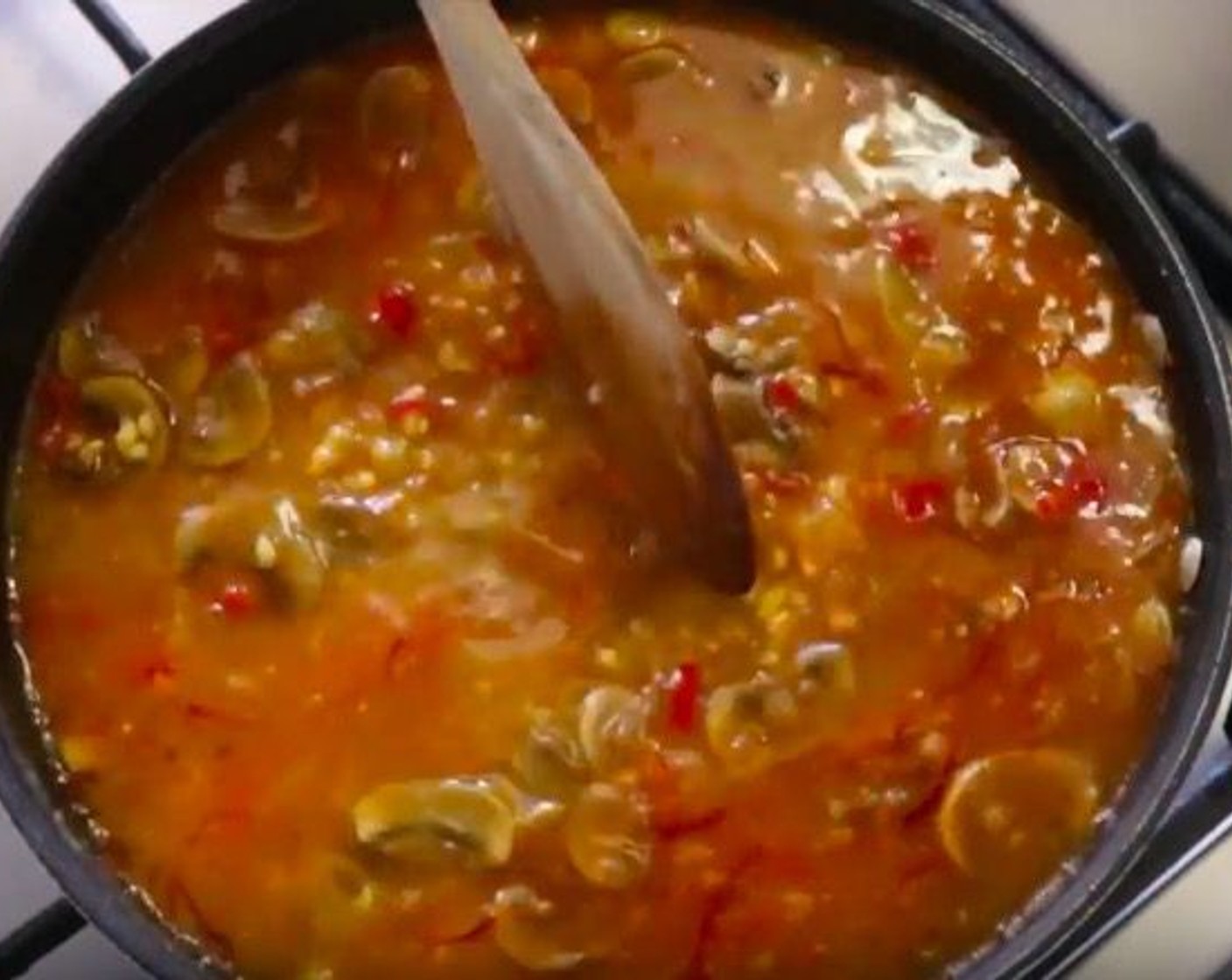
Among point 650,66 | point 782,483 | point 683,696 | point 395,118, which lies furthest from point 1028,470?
point 395,118

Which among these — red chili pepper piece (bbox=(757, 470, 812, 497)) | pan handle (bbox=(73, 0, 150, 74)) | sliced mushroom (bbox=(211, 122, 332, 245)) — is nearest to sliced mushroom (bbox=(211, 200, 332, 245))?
sliced mushroom (bbox=(211, 122, 332, 245))

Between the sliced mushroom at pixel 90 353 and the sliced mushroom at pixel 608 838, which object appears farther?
the sliced mushroom at pixel 90 353

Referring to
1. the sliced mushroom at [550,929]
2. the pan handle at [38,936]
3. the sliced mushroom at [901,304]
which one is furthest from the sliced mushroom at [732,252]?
the pan handle at [38,936]

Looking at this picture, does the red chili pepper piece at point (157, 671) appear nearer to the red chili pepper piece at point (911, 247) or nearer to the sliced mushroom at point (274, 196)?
the sliced mushroom at point (274, 196)

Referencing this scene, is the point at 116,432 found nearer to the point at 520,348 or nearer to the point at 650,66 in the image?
the point at 520,348

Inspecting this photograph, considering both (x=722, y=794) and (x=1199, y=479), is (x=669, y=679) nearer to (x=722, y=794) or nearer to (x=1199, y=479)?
(x=722, y=794)

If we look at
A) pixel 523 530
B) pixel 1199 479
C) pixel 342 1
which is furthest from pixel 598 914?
pixel 342 1
